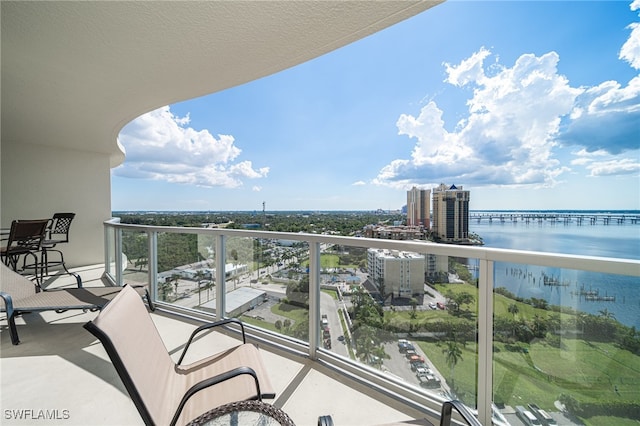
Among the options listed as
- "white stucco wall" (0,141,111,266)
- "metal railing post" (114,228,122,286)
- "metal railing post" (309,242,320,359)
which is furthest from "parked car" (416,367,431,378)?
"white stucco wall" (0,141,111,266)

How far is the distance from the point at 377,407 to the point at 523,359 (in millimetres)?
1132

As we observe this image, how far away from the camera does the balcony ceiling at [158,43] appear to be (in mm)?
2414

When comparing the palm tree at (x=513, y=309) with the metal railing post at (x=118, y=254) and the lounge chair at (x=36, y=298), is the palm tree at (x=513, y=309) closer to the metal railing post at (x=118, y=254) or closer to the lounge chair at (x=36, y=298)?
the lounge chair at (x=36, y=298)

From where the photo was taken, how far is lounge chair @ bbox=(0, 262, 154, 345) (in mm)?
2992

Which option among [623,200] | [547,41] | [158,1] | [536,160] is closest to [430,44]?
[547,41]

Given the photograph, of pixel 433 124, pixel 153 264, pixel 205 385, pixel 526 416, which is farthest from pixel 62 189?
pixel 433 124

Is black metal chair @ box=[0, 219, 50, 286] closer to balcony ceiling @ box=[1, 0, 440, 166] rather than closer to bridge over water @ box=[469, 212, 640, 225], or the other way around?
balcony ceiling @ box=[1, 0, 440, 166]

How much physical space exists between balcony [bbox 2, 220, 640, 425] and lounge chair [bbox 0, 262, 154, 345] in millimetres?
380

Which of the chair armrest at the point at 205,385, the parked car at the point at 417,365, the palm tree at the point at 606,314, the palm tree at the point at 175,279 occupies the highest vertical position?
the palm tree at the point at 606,314

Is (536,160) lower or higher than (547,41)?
lower

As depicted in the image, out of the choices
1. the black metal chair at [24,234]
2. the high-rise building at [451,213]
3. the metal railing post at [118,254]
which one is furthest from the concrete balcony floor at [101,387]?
the high-rise building at [451,213]

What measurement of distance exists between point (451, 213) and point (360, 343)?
3.84 m

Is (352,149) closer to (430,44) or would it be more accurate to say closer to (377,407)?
(430,44)

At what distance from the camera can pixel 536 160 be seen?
15570mm
